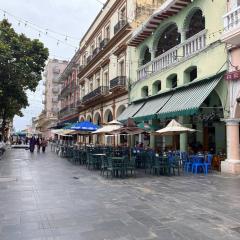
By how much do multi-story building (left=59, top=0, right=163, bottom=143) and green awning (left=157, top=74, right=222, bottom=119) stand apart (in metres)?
8.25

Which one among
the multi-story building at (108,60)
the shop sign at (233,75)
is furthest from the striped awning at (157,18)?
the shop sign at (233,75)

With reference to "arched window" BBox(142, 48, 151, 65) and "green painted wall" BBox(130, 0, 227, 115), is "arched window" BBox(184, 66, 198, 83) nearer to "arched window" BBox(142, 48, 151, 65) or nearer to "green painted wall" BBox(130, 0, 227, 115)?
"green painted wall" BBox(130, 0, 227, 115)

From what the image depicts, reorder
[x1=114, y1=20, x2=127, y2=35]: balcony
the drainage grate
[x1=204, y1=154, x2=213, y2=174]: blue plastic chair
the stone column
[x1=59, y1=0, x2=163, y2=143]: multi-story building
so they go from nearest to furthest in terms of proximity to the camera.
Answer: the drainage grate → the stone column → [x1=204, y1=154, x2=213, y2=174]: blue plastic chair → [x1=59, y1=0, x2=163, y2=143]: multi-story building → [x1=114, y1=20, x2=127, y2=35]: balcony

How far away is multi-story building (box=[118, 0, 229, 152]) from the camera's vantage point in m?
15.4

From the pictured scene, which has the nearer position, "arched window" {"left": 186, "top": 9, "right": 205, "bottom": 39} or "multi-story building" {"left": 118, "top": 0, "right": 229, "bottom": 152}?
"multi-story building" {"left": 118, "top": 0, "right": 229, "bottom": 152}

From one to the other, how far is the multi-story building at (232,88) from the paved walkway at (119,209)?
2.44 meters

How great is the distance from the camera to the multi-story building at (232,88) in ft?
44.8

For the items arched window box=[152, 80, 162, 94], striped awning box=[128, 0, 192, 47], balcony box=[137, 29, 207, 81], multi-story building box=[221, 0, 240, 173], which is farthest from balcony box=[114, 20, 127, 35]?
multi-story building box=[221, 0, 240, 173]

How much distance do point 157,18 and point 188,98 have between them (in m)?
6.62

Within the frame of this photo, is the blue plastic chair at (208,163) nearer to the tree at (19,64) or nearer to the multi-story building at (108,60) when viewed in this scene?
the multi-story building at (108,60)

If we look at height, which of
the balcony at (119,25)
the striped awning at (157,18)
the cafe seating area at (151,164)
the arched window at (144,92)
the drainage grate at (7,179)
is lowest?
the drainage grate at (7,179)

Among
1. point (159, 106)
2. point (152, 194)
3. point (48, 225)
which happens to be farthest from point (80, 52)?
point (48, 225)

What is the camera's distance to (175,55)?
1934 cm

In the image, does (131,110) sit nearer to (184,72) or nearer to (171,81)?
(171,81)
